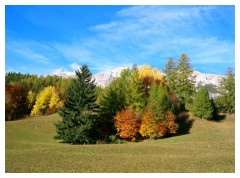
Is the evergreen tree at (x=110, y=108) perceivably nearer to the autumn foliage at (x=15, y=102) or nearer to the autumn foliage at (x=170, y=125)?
the autumn foliage at (x=170, y=125)

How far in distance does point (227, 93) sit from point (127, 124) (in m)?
35.7

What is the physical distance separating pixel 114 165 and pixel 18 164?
279 inches

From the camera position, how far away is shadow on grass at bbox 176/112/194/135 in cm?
5653

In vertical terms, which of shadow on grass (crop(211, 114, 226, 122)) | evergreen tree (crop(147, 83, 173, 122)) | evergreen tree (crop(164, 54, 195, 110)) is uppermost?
evergreen tree (crop(164, 54, 195, 110))

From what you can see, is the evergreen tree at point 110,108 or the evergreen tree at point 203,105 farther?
the evergreen tree at point 203,105

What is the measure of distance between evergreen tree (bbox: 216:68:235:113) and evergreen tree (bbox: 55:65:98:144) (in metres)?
41.7

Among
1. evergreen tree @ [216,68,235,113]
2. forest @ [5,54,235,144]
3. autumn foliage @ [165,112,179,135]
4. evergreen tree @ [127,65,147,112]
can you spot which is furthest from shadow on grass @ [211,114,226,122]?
evergreen tree @ [127,65,147,112]

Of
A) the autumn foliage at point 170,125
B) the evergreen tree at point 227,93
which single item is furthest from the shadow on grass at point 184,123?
the evergreen tree at point 227,93

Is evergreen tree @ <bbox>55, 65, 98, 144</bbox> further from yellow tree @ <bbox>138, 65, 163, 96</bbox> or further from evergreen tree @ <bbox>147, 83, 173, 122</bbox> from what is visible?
yellow tree @ <bbox>138, 65, 163, 96</bbox>

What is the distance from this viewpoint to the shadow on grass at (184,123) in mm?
56528

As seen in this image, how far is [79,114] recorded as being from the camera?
43.3 meters

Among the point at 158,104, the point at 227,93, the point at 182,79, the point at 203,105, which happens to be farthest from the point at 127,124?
the point at 227,93

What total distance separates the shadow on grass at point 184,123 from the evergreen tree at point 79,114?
67.5 ft
